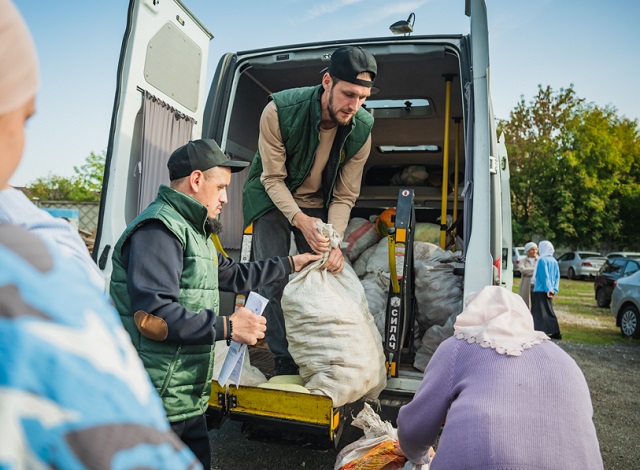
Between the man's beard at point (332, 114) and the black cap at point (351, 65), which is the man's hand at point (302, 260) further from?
the black cap at point (351, 65)

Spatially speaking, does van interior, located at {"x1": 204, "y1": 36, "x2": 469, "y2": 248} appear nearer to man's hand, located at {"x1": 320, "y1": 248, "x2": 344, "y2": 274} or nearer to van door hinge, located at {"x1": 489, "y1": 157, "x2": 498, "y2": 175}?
van door hinge, located at {"x1": 489, "y1": 157, "x2": 498, "y2": 175}

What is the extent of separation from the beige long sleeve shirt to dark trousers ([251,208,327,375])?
0.59ft

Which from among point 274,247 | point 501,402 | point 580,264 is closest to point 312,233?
point 274,247

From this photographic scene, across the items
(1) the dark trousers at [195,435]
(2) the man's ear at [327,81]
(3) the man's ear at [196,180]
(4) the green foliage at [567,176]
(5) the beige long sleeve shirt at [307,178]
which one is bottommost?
(1) the dark trousers at [195,435]

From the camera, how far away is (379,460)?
2090 millimetres

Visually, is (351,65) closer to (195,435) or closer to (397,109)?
(195,435)

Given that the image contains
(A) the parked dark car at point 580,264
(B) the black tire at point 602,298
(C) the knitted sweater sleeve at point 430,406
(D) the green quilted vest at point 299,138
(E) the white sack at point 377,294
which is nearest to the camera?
(C) the knitted sweater sleeve at point 430,406

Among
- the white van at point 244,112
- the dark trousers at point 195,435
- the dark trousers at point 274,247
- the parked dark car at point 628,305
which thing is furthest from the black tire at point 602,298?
the dark trousers at point 195,435

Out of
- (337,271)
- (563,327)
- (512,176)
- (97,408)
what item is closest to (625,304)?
(563,327)

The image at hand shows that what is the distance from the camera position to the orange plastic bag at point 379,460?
2072mm

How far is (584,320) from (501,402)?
10893mm

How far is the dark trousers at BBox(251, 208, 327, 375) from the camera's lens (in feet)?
10.9

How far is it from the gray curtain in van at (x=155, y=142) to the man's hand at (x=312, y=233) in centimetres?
86

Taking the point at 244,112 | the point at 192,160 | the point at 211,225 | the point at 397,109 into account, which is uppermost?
the point at 397,109
